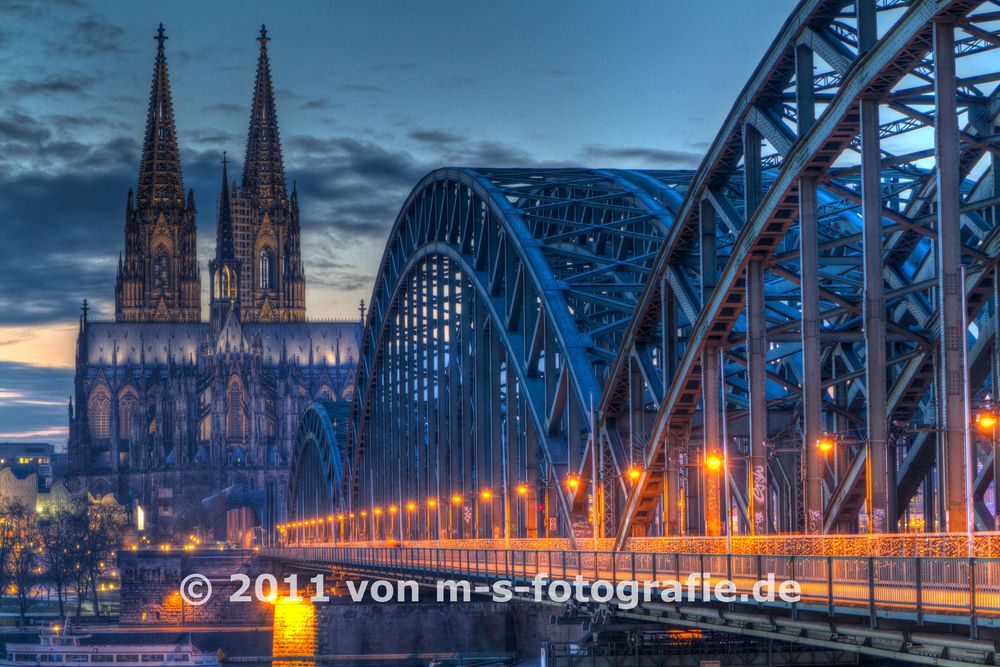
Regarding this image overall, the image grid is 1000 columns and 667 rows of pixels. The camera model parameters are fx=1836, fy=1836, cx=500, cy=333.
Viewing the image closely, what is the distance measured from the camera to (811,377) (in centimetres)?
3997

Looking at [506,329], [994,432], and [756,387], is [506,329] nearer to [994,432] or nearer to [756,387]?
[756,387]

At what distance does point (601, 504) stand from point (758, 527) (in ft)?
44.1

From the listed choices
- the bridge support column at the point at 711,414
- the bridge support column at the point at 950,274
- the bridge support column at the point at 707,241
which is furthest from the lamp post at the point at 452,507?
the bridge support column at the point at 950,274

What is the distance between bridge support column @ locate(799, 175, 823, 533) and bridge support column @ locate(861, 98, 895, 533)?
9.06ft

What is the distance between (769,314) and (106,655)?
85.9 meters

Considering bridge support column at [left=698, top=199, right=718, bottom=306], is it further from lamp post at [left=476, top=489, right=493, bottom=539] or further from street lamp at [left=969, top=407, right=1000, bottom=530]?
lamp post at [left=476, top=489, right=493, bottom=539]

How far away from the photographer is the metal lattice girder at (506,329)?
6694cm

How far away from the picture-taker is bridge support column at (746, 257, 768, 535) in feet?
143

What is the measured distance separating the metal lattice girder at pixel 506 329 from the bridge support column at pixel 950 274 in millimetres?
26800

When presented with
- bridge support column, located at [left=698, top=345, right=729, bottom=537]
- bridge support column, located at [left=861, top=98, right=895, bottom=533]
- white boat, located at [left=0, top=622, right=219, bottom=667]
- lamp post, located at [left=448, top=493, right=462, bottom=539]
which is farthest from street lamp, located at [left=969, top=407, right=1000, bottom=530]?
white boat, located at [left=0, top=622, right=219, bottom=667]

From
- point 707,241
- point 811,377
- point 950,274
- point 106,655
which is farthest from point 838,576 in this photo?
point 106,655

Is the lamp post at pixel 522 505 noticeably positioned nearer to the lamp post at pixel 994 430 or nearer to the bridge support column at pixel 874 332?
the lamp post at pixel 994 430

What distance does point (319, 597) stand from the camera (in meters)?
111

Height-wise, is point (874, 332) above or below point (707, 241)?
below
